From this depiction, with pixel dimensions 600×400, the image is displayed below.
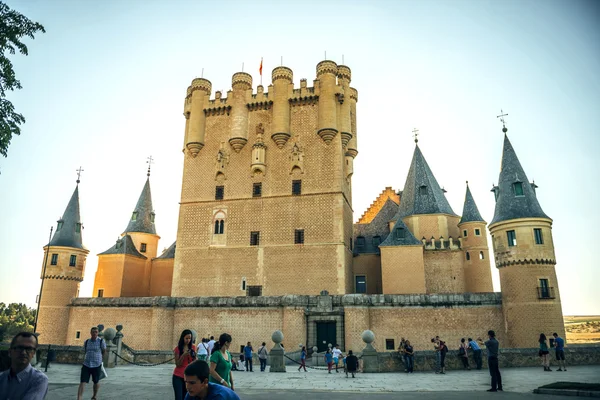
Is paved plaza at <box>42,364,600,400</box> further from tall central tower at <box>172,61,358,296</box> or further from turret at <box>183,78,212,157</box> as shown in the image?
turret at <box>183,78,212,157</box>

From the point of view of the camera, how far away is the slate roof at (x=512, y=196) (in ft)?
80.0

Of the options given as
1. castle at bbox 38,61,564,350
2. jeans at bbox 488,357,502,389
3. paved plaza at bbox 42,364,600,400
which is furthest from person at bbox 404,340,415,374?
castle at bbox 38,61,564,350

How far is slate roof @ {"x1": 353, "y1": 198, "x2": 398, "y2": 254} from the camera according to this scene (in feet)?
115

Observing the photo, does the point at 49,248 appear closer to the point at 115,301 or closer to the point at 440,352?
the point at 115,301

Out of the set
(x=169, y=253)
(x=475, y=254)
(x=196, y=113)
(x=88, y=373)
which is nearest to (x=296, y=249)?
(x=475, y=254)

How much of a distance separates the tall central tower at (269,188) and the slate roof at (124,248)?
631 cm

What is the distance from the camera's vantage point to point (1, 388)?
367 centimetres

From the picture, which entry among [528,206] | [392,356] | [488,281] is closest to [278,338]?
[392,356]

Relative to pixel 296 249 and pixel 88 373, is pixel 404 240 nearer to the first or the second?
pixel 296 249

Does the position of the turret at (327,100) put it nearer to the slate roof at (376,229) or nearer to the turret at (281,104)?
the turret at (281,104)

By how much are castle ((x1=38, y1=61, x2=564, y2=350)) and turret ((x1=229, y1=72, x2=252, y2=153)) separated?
95 mm

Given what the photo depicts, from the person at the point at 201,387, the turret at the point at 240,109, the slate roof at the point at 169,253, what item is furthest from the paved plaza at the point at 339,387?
the slate roof at the point at 169,253

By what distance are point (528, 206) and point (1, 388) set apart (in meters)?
26.3

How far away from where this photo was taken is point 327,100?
32.6 m
